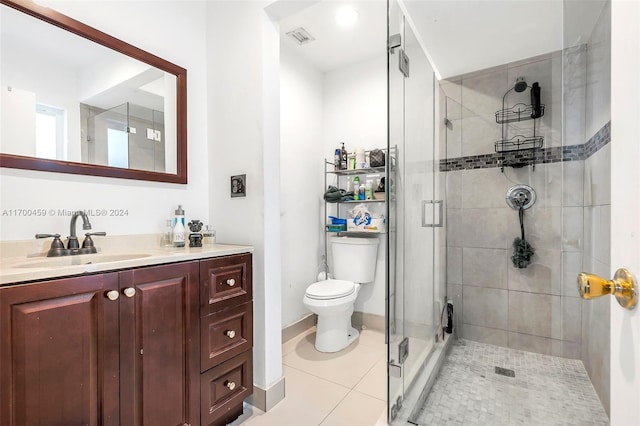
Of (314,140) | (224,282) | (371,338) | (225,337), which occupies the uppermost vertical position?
(314,140)

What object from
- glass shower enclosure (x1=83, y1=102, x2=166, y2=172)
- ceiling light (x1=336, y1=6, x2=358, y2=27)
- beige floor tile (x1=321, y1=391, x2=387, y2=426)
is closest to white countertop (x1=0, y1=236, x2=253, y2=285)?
glass shower enclosure (x1=83, y1=102, x2=166, y2=172)

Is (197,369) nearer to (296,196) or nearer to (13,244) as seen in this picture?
(13,244)

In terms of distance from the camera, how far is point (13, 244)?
1.15 meters

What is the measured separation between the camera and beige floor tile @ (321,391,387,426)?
1.48m

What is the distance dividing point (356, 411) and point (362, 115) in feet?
7.74

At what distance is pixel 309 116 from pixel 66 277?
7.50 feet

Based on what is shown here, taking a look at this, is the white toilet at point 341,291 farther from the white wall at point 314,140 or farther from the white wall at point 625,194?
the white wall at point 625,194

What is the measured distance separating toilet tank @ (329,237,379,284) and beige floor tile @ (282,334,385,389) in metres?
0.56

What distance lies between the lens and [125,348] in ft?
3.38

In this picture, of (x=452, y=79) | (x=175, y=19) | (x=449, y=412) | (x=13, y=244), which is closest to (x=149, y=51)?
(x=175, y=19)

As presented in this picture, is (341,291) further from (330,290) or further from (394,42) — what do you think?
(394,42)

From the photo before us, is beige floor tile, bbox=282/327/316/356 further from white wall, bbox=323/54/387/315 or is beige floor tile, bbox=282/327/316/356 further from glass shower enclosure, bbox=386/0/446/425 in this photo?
glass shower enclosure, bbox=386/0/446/425

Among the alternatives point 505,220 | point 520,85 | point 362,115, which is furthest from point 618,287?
point 362,115

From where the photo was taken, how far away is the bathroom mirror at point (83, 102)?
117 centimetres
